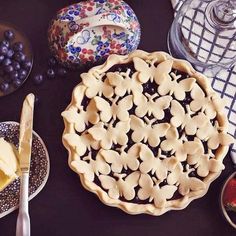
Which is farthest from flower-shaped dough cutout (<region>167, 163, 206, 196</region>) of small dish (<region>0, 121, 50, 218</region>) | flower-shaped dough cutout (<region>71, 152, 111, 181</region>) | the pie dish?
small dish (<region>0, 121, 50, 218</region>)

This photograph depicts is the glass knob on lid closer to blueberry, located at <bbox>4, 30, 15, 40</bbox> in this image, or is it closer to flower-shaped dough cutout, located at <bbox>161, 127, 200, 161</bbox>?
flower-shaped dough cutout, located at <bbox>161, 127, 200, 161</bbox>

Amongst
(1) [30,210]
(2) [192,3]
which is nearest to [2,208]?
(1) [30,210]

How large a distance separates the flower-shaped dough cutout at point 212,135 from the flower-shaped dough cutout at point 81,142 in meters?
0.18

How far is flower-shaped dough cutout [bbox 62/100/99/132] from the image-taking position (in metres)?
0.95

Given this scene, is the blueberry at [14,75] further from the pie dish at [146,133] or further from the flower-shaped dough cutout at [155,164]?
the flower-shaped dough cutout at [155,164]

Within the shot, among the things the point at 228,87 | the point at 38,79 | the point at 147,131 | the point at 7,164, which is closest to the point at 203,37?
the point at 228,87

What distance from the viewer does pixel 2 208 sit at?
0.96m

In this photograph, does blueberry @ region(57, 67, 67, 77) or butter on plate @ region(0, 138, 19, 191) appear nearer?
butter on plate @ region(0, 138, 19, 191)

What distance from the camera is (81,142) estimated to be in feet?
3.11

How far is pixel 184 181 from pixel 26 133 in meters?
0.27

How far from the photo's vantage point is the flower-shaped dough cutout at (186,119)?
954 mm

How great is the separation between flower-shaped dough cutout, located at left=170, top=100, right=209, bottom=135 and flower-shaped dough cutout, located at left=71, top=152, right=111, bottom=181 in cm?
13

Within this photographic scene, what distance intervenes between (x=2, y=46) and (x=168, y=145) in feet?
1.11

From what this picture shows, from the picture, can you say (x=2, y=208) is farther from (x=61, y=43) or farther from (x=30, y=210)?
(x=61, y=43)
